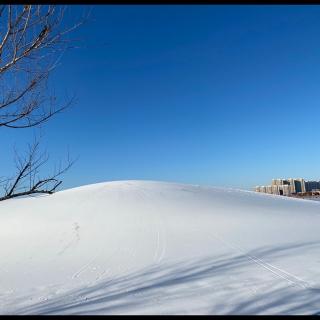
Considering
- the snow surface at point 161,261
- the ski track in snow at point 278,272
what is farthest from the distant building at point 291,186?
the ski track in snow at point 278,272

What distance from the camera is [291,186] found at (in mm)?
52844

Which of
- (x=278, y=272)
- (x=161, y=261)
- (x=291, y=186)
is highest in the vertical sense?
(x=291, y=186)

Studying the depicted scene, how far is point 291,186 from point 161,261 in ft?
160

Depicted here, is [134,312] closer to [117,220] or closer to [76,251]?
[76,251]

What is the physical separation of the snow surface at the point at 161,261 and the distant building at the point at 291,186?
3400 cm

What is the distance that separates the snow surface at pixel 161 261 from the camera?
16.9ft

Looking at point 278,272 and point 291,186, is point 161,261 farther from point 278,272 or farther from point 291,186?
point 291,186

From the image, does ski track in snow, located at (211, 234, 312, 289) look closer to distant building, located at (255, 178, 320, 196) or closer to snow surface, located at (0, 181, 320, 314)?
snow surface, located at (0, 181, 320, 314)

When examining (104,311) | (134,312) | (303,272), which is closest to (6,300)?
(104,311)

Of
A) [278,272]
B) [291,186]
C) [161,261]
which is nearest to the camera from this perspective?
[278,272]

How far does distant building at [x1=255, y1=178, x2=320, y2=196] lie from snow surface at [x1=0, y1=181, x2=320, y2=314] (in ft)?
112

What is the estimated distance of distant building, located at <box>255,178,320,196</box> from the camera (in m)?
51.6

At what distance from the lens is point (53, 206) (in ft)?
71.6

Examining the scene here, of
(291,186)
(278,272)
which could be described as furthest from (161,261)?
(291,186)
